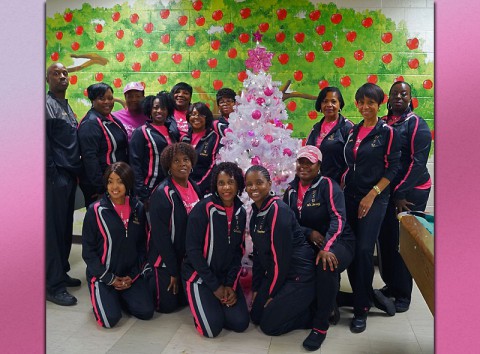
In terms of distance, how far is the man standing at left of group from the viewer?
6.39ft

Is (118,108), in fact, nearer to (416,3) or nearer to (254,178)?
(254,178)

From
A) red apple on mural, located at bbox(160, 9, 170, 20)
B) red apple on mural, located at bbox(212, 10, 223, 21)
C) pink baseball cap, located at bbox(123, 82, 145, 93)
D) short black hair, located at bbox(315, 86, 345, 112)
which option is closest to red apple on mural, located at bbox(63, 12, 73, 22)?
red apple on mural, located at bbox(160, 9, 170, 20)

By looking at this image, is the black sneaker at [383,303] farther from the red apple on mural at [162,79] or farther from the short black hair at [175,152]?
the red apple on mural at [162,79]

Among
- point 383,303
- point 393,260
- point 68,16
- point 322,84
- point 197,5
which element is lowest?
point 383,303

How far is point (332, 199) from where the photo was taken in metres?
2.26

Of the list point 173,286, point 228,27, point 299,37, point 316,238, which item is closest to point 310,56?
point 299,37

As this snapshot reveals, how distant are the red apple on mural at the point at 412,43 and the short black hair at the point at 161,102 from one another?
1.33m

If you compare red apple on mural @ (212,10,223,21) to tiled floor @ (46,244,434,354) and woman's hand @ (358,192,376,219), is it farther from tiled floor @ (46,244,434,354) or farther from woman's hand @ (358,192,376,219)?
tiled floor @ (46,244,434,354)

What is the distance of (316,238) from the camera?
2299 millimetres

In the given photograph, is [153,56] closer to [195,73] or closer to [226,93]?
[195,73]

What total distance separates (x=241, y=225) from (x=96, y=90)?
97 centimetres

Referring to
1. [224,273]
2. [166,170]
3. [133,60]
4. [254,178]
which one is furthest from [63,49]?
[224,273]

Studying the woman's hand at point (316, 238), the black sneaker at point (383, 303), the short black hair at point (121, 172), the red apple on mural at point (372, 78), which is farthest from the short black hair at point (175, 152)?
the black sneaker at point (383, 303)

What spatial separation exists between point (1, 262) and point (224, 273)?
3.48 feet
